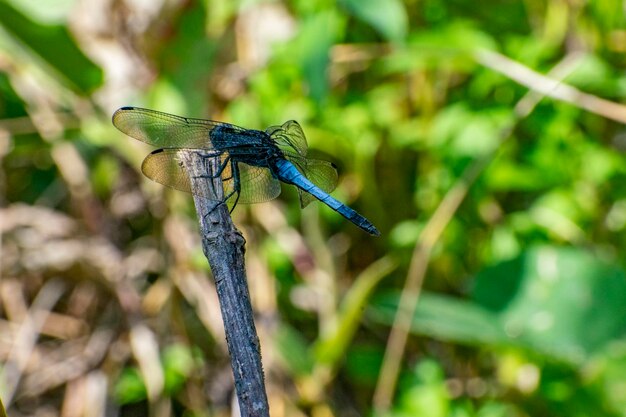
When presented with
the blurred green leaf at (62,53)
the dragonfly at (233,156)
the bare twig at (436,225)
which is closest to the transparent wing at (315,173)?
the dragonfly at (233,156)

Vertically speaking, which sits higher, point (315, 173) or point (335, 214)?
point (335, 214)

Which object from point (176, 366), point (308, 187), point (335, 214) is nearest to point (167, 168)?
point (308, 187)

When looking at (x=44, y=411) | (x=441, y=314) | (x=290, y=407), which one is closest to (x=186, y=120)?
(x=441, y=314)

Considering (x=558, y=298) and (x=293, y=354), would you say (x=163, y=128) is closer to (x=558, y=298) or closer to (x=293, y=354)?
(x=293, y=354)

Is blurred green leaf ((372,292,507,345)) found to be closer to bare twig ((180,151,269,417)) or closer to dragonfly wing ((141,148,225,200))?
dragonfly wing ((141,148,225,200))

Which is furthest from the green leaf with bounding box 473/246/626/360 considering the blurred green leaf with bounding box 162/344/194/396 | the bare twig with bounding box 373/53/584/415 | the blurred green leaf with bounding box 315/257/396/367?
the blurred green leaf with bounding box 162/344/194/396

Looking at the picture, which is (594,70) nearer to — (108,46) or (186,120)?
(186,120)
